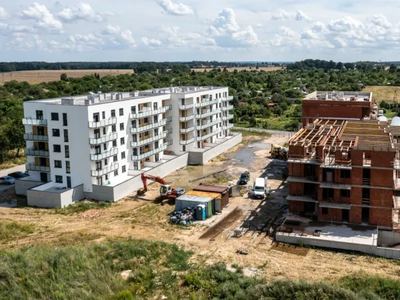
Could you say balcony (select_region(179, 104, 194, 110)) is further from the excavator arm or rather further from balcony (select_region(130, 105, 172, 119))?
the excavator arm

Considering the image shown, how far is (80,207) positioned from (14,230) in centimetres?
740

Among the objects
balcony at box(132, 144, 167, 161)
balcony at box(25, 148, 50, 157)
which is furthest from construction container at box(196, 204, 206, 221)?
balcony at box(25, 148, 50, 157)

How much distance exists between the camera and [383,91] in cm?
14388

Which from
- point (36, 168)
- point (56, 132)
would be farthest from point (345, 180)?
point (36, 168)

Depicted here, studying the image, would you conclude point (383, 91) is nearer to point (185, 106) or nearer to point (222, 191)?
point (185, 106)

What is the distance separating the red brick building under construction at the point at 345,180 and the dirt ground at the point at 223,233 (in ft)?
14.3

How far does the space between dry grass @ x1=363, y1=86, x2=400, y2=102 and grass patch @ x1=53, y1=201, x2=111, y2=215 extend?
11393 centimetres

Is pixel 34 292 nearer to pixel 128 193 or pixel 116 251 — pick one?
pixel 116 251

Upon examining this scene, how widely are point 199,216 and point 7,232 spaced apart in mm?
17695

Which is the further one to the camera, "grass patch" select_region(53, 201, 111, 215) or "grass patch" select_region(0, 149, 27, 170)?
"grass patch" select_region(0, 149, 27, 170)

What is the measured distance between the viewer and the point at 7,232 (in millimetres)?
37375

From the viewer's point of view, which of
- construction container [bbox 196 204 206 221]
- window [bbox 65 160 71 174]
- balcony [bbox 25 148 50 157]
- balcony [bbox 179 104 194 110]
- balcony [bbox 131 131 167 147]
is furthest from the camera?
balcony [bbox 179 104 194 110]

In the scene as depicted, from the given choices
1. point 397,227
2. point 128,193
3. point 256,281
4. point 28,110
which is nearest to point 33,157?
point 28,110

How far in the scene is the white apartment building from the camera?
45.5 metres
